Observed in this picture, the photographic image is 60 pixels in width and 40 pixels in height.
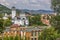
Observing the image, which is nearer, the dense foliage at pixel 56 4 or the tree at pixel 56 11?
the tree at pixel 56 11

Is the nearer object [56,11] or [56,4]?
[56,4]

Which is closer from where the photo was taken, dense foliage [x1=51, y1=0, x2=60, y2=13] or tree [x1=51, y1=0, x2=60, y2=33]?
tree [x1=51, y1=0, x2=60, y2=33]

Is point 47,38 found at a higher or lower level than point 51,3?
lower

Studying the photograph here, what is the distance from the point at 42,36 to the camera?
15.0 meters

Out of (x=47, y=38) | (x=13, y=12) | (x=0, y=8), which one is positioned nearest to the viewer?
(x=47, y=38)

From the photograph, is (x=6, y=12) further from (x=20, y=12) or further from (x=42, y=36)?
(x=42, y=36)

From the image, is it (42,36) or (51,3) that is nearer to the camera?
(42,36)

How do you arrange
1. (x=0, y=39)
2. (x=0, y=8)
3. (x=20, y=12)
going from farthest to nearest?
(x=20, y=12) < (x=0, y=8) < (x=0, y=39)

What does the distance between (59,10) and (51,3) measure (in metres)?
0.85

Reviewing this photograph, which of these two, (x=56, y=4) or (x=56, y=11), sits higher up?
(x=56, y=4)

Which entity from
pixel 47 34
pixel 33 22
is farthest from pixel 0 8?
pixel 47 34

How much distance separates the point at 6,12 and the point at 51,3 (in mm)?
29522

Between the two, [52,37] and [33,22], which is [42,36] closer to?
Result: [52,37]

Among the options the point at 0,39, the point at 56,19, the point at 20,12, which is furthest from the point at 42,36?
the point at 20,12
